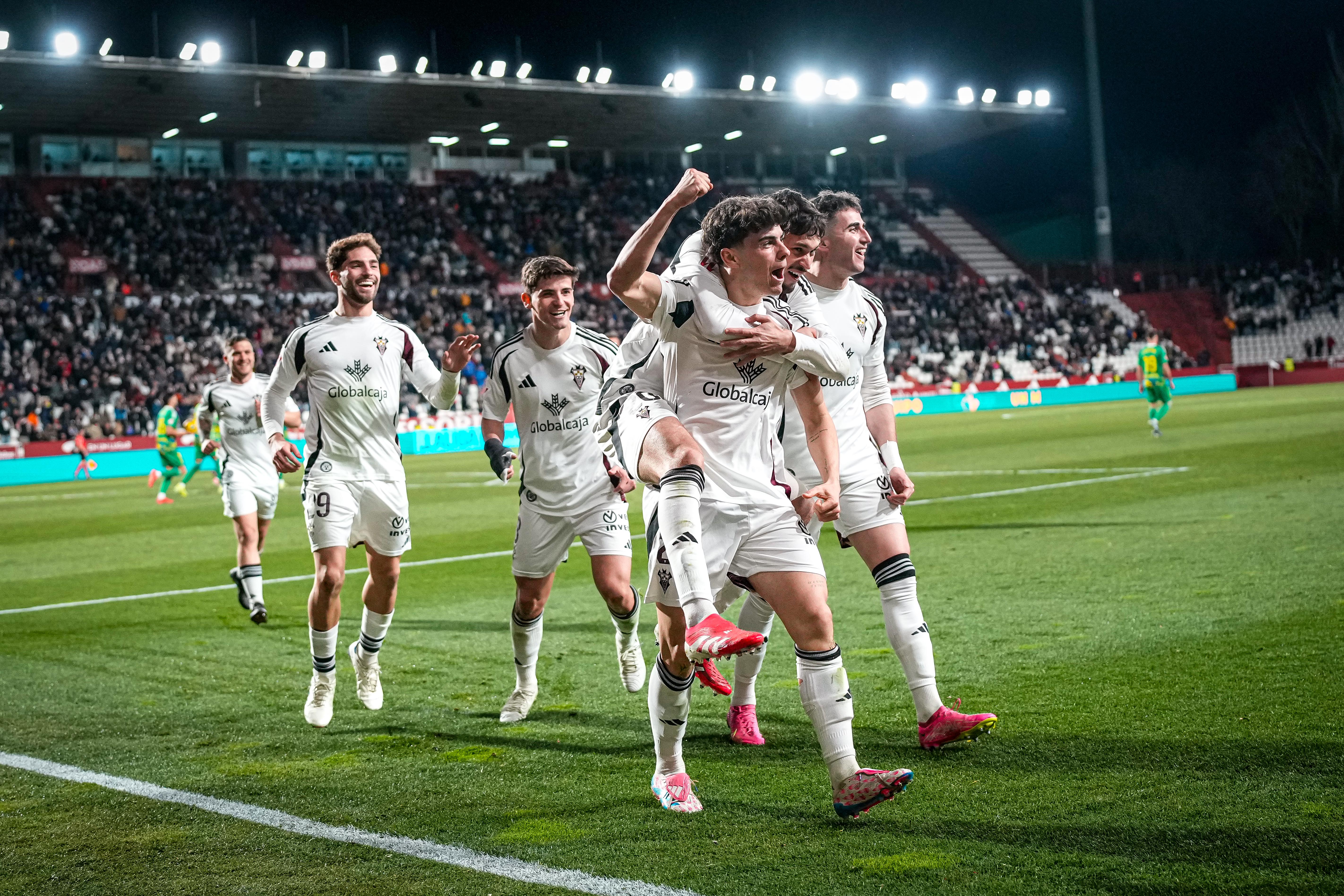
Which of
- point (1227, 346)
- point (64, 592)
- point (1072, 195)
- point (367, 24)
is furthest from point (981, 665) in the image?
point (1072, 195)

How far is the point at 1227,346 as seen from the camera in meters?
56.6

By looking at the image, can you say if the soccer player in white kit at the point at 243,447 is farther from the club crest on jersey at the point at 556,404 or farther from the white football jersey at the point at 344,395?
the club crest on jersey at the point at 556,404

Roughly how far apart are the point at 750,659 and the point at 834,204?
2.10 metres

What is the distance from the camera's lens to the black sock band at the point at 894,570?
17.6 ft

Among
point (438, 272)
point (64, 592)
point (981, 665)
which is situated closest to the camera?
point (981, 665)

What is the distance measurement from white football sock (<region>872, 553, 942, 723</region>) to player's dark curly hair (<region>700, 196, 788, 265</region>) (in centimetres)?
156

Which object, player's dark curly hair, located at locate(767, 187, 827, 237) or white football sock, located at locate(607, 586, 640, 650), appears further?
white football sock, located at locate(607, 586, 640, 650)

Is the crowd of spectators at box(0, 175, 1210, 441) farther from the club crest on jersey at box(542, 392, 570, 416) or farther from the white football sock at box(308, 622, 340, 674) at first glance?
the club crest on jersey at box(542, 392, 570, 416)

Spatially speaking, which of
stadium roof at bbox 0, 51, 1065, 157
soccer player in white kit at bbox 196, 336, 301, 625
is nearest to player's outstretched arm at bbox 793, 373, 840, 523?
soccer player in white kit at bbox 196, 336, 301, 625

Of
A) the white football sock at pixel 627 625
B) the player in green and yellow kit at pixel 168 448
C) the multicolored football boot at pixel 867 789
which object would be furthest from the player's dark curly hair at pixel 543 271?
the player in green and yellow kit at pixel 168 448

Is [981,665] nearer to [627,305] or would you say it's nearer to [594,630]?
[594,630]

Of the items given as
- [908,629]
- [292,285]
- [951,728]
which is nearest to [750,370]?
[908,629]

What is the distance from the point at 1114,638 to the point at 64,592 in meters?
9.02

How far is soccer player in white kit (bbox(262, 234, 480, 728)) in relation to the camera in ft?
21.2
